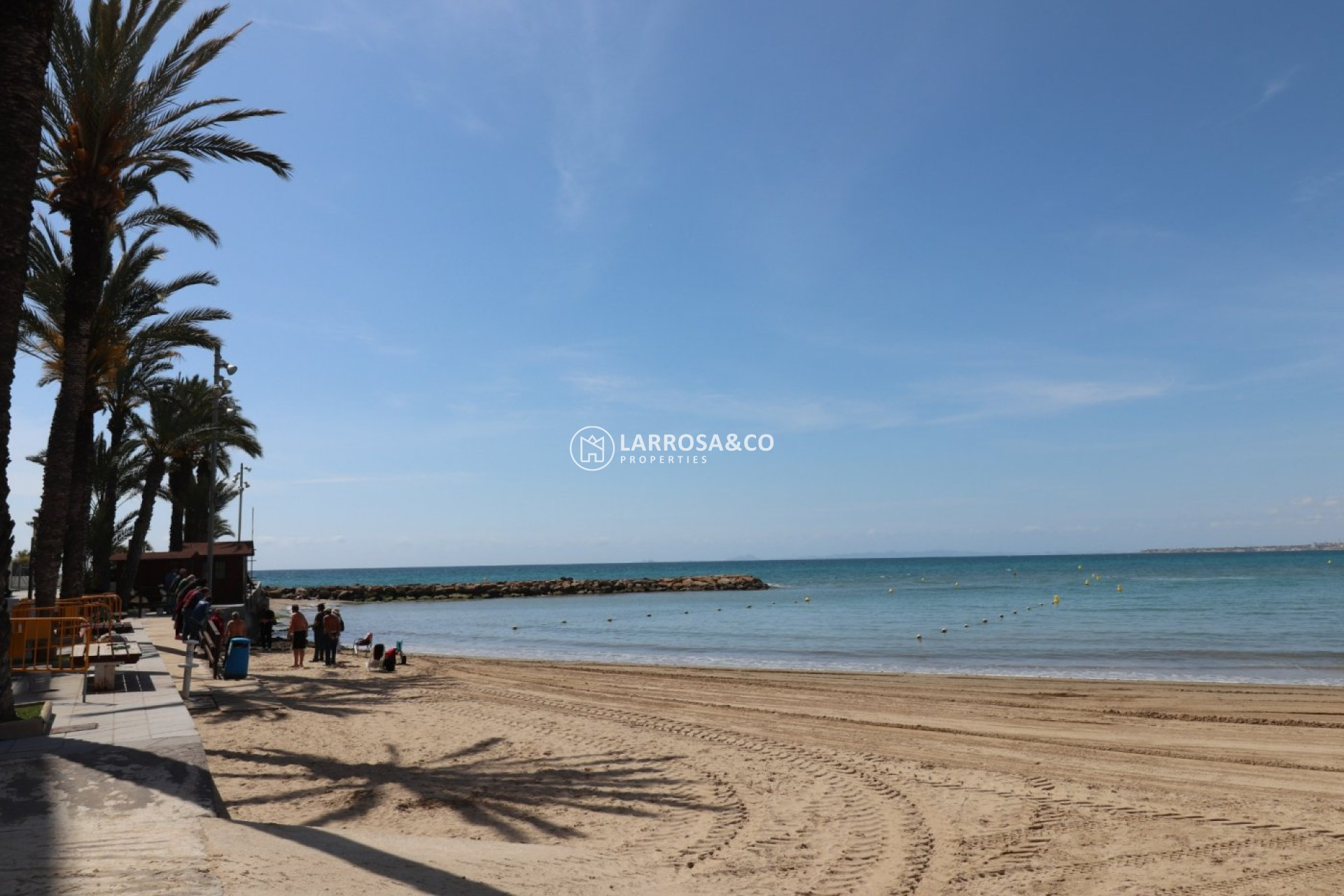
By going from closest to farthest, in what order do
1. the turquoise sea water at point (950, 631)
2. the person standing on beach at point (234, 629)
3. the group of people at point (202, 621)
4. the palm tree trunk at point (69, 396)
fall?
1. the palm tree trunk at point (69, 396)
2. the group of people at point (202, 621)
3. the person standing on beach at point (234, 629)
4. the turquoise sea water at point (950, 631)

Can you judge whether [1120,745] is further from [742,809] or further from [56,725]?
[56,725]

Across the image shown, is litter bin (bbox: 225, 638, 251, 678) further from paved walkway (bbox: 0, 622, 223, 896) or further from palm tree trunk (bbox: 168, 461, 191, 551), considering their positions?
palm tree trunk (bbox: 168, 461, 191, 551)

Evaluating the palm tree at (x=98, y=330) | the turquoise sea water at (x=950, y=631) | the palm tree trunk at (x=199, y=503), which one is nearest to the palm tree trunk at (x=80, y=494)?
the palm tree at (x=98, y=330)

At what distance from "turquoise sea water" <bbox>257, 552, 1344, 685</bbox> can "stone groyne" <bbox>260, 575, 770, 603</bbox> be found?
8742 mm

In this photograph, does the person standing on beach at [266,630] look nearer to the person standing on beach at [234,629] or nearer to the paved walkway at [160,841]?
the person standing on beach at [234,629]

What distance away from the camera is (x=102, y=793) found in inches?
237

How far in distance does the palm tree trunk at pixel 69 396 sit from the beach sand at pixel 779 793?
426 cm

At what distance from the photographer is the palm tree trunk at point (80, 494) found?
1964 centimetres

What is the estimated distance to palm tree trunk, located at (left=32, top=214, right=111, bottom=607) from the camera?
48.8 feet

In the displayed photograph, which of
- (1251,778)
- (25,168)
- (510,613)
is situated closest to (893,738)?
(1251,778)

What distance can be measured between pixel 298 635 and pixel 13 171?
566 inches

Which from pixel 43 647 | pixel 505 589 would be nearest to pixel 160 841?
pixel 43 647

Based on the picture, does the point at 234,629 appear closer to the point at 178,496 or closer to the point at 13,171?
the point at 13,171

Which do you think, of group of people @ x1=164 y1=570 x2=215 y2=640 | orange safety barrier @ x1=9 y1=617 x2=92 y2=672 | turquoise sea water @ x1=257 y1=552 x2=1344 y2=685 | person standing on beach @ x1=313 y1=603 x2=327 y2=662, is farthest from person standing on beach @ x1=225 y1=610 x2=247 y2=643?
turquoise sea water @ x1=257 y1=552 x2=1344 y2=685
